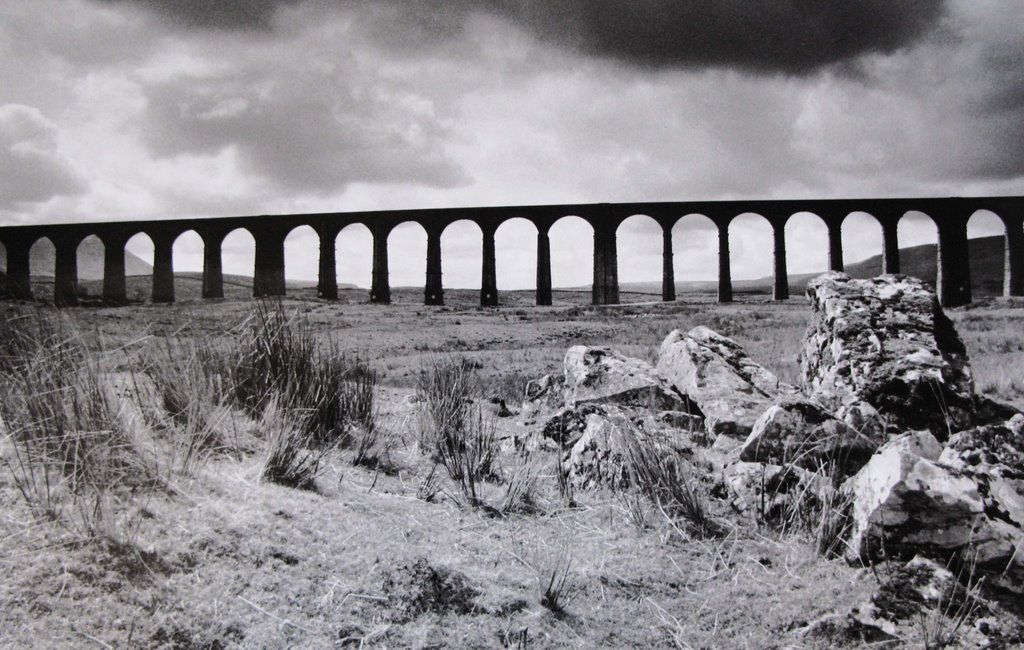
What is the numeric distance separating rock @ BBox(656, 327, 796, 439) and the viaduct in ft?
89.6

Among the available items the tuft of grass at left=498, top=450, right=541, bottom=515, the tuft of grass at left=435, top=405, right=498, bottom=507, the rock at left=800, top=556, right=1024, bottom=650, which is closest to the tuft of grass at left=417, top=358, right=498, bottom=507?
the tuft of grass at left=435, top=405, right=498, bottom=507

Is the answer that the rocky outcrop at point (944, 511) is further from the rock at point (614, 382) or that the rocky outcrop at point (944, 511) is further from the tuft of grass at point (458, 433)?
the rock at point (614, 382)

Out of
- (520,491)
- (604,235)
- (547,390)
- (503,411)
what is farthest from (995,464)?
(604,235)

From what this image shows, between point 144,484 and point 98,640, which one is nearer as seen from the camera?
point 98,640

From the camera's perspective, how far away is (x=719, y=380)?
4453 mm

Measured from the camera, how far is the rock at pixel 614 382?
4562mm

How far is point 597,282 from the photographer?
108 feet

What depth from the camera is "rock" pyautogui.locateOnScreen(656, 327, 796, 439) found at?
4.04m

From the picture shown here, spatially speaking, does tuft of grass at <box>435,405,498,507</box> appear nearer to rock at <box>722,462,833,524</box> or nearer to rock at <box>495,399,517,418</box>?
rock at <box>722,462,833,524</box>

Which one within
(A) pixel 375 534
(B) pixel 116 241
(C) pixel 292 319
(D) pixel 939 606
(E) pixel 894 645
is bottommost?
(E) pixel 894 645

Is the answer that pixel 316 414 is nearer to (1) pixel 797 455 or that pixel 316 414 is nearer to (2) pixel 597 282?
(1) pixel 797 455

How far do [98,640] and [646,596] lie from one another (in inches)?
64.4

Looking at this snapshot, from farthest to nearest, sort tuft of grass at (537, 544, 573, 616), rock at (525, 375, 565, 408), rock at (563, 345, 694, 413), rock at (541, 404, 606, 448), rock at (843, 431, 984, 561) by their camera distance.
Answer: rock at (525, 375, 565, 408), rock at (563, 345, 694, 413), rock at (541, 404, 606, 448), rock at (843, 431, 984, 561), tuft of grass at (537, 544, 573, 616)

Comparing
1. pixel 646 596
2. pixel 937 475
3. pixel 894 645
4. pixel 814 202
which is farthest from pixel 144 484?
pixel 814 202
